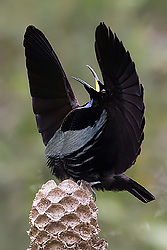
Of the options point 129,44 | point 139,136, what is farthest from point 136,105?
point 129,44

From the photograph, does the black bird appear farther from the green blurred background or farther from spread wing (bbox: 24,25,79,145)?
the green blurred background

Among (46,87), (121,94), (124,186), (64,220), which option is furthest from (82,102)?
(64,220)

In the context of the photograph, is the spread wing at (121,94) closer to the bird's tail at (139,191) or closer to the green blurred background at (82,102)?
the bird's tail at (139,191)

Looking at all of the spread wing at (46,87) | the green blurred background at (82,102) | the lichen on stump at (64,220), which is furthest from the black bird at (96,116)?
the green blurred background at (82,102)

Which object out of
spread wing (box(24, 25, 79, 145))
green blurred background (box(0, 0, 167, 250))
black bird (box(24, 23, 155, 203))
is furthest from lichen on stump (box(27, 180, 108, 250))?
green blurred background (box(0, 0, 167, 250))

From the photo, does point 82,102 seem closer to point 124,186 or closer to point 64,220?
point 124,186
